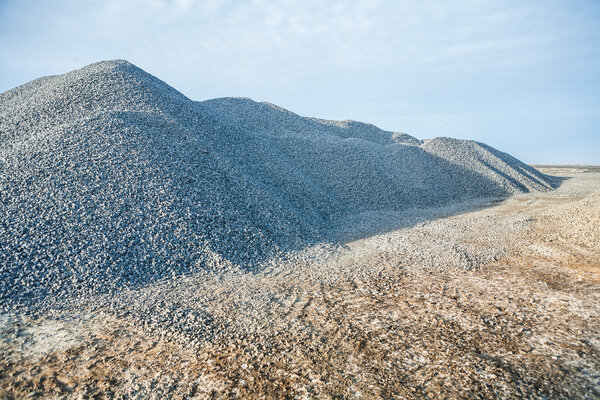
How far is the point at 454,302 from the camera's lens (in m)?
7.86

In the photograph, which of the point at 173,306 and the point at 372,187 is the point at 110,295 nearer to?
the point at 173,306

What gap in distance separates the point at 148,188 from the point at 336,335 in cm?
865

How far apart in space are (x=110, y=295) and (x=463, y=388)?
7.90m

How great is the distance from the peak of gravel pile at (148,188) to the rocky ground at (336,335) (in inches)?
51.8

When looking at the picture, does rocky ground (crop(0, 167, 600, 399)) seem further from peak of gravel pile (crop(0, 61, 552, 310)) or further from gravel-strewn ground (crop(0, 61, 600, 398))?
peak of gravel pile (crop(0, 61, 552, 310))

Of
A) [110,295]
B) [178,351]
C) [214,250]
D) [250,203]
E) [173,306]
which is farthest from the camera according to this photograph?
[250,203]

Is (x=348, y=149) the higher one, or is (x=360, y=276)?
(x=348, y=149)

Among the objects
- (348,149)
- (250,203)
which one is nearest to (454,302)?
(250,203)

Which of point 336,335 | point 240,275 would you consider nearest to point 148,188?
A: point 240,275

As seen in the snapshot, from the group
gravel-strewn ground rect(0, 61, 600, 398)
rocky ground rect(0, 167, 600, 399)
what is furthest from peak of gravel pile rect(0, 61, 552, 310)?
rocky ground rect(0, 167, 600, 399)

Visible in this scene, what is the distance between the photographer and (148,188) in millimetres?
11805

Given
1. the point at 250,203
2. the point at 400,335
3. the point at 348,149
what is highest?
the point at 348,149

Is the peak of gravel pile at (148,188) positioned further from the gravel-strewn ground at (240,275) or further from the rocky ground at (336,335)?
the rocky ground at (336,335)

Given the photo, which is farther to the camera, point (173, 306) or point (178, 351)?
point (173, 306)
